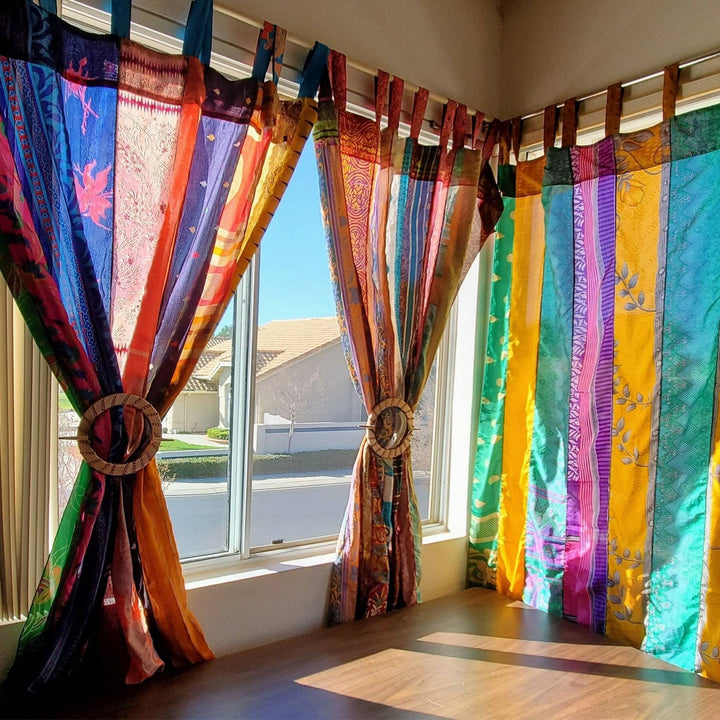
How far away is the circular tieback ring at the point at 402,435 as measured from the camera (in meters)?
1.63

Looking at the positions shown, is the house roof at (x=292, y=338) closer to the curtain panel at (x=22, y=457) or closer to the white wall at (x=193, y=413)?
the white wall at (x=193, y=413)

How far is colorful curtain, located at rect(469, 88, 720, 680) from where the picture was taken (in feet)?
4.79

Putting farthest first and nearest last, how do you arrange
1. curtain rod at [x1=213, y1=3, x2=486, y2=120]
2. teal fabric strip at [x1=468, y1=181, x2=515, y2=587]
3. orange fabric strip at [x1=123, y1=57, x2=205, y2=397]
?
teal fabric strip at [x1=468, y1=181, x2=515, y2=587], curtain rod at [x1=213, y1=3, x2=486, y2=120], orange fabric strip at [x1=123, y1=57, x2=205, y2=397]

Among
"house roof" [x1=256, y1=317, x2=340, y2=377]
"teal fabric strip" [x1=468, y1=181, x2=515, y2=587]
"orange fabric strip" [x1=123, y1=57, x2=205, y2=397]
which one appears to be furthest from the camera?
"teal fabric strip" [x1=468, y1=181, x2=515, y2=587]

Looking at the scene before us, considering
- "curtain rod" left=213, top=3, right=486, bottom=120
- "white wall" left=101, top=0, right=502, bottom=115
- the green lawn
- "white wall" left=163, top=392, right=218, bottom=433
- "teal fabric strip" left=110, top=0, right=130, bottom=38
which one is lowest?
the green lawn

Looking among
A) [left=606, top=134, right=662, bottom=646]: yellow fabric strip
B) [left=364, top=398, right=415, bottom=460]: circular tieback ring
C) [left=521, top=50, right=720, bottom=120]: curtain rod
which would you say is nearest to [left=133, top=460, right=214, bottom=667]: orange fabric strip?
[left=364, top=398, right=415, bottom=460]: circular tieback ring

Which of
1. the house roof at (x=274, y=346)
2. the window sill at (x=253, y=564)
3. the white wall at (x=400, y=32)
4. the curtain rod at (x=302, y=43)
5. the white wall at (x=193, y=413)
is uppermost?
the white wall at (x=400, y=32)

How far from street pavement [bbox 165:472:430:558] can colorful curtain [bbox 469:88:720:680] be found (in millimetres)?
491

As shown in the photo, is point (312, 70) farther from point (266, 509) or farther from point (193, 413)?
point (266, 509)

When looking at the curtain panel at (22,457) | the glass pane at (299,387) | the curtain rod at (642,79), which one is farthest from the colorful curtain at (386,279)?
the curtain panel at (22,457)

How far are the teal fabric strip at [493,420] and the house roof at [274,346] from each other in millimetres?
516

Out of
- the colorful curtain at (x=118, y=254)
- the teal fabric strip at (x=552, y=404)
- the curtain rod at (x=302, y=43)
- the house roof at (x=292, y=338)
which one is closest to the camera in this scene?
the colorful curtain at (x=118, y=254)

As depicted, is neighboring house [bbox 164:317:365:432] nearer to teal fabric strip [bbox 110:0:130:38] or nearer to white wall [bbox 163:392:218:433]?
white wall [bbox 163:392:218:433]

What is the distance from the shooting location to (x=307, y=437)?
1.72 meters
